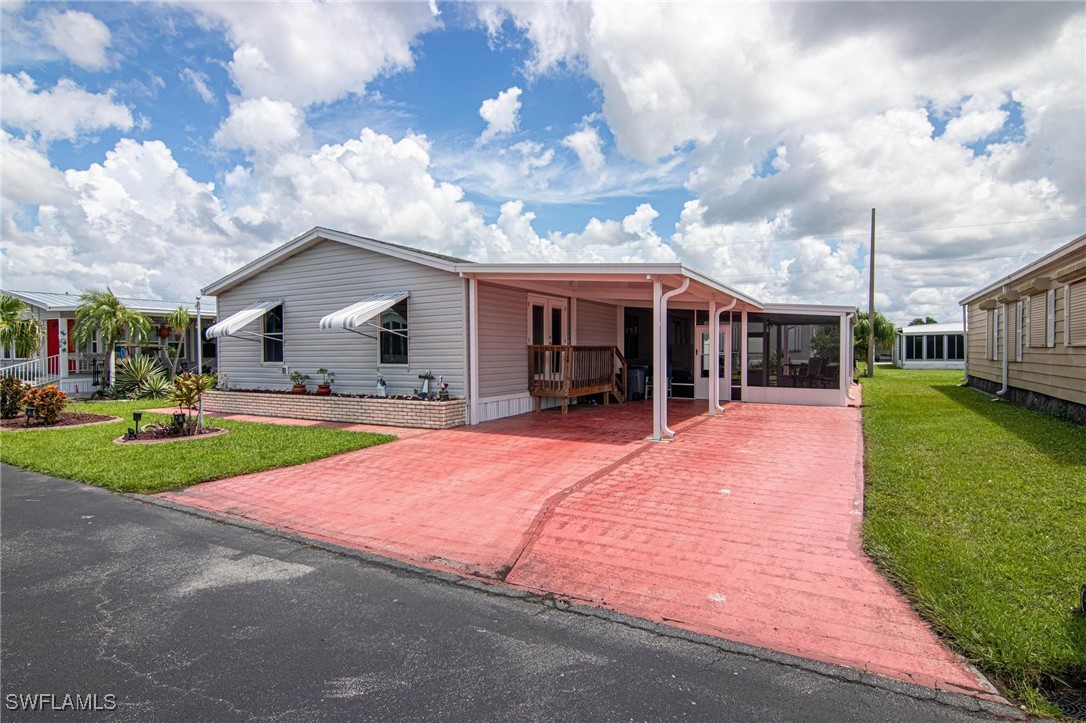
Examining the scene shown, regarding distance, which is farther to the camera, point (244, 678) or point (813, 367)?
point (813, 367)

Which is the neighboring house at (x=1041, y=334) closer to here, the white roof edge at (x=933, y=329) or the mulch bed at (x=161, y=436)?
the mulch bed at (x=161, y=436)

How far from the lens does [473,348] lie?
37.0 ft

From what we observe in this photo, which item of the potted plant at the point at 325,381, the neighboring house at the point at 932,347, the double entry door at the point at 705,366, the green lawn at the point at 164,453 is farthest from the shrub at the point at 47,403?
the neighboring house at the point at 932,347

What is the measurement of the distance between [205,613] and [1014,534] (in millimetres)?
5814

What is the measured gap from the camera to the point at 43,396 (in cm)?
1169

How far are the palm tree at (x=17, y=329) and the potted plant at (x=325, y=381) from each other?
917 cm

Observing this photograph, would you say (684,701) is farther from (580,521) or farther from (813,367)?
(813,367)

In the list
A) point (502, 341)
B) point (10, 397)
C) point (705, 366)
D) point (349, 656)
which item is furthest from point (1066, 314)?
point (10, 397)

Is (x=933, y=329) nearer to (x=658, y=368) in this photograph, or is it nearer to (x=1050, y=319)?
(x=1050, y=319)

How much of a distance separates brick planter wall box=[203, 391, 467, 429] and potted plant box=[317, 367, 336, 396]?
→ 0.24 m

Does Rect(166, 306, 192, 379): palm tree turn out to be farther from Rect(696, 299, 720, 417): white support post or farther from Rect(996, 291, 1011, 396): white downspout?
Rect(996, 291, 1011, 396): white downspout

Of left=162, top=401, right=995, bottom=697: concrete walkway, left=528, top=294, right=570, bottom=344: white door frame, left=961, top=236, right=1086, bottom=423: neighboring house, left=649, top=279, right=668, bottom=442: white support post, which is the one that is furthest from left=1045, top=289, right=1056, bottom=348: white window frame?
left=528, top=294, right=570, bottom=344: white door frame

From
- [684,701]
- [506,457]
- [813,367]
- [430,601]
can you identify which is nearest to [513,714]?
[684,701]

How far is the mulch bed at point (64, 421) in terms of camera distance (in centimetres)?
1161
